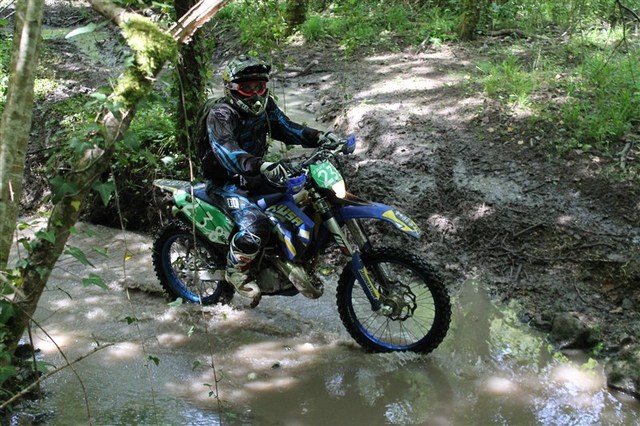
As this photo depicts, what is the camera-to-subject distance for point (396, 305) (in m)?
4.62

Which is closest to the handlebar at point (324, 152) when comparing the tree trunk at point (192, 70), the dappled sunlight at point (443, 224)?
the dappled sunlight at point (443, 224)

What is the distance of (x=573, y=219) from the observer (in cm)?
598

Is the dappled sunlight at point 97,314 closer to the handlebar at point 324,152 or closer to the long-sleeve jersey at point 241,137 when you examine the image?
the long-sleeve jersey at point 241,137

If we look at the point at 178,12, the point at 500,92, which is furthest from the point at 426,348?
the point at 500,92

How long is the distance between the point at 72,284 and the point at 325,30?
8655 mm

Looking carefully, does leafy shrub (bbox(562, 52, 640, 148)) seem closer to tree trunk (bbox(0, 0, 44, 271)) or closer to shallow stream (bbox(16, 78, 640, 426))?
shallow stream (bbox(16, 78, 640, 426))

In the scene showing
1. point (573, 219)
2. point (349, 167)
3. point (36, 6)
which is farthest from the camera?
point (349, 167)

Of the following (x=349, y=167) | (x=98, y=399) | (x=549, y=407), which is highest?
(x=349, y=167)

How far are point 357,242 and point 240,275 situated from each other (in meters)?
1.01

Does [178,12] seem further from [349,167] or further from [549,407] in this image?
[549,407]

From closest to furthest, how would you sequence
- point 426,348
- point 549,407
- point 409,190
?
point 549,407, point 426,348, point 409,190

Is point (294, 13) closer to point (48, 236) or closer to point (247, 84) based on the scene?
point (247, 84)

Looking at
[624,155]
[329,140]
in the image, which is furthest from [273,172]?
[624,155]

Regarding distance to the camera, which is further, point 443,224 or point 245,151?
point 443,224
